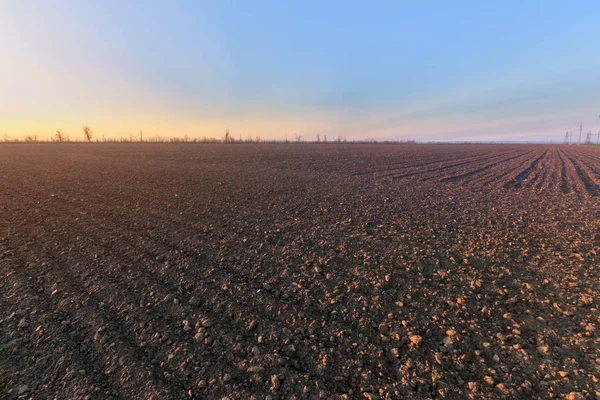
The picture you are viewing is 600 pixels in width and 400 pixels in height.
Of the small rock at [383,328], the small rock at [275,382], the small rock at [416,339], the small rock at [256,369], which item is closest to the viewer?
the small rock at [275,382]

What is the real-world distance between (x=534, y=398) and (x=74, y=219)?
939cm

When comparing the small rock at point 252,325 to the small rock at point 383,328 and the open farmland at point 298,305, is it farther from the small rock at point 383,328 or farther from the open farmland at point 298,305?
the small rock at point 383,328

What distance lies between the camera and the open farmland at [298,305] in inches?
94.7

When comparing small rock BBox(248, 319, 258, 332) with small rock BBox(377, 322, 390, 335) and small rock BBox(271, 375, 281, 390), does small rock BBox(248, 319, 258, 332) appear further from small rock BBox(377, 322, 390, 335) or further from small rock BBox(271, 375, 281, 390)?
small rock BBox(377, 322, 390, 335)

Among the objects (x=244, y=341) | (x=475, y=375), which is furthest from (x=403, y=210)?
(x=244, y=341)

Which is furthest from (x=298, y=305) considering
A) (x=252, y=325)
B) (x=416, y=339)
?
(x=416, y=339)

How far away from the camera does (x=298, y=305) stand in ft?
11.5

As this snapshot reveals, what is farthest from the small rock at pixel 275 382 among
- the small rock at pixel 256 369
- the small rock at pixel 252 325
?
the small rock at pixel 252 325

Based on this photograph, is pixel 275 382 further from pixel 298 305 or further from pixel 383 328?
pixel 383 328

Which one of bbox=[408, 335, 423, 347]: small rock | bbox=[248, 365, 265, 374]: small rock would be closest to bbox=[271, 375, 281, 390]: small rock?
bbox=[248, 365, 265, 374]: small rock

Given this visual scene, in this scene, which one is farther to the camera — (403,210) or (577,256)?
(403,210)

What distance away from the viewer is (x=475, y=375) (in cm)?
245

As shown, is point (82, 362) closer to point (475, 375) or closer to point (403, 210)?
point (475, 375)

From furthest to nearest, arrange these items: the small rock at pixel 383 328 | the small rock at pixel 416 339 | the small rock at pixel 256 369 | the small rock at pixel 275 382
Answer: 1. the small rock at pixel 383 328
2. the small rock at pixel 416 339
3. the small rock at pixel 256 369
4. the small rock at pixel 275 382
